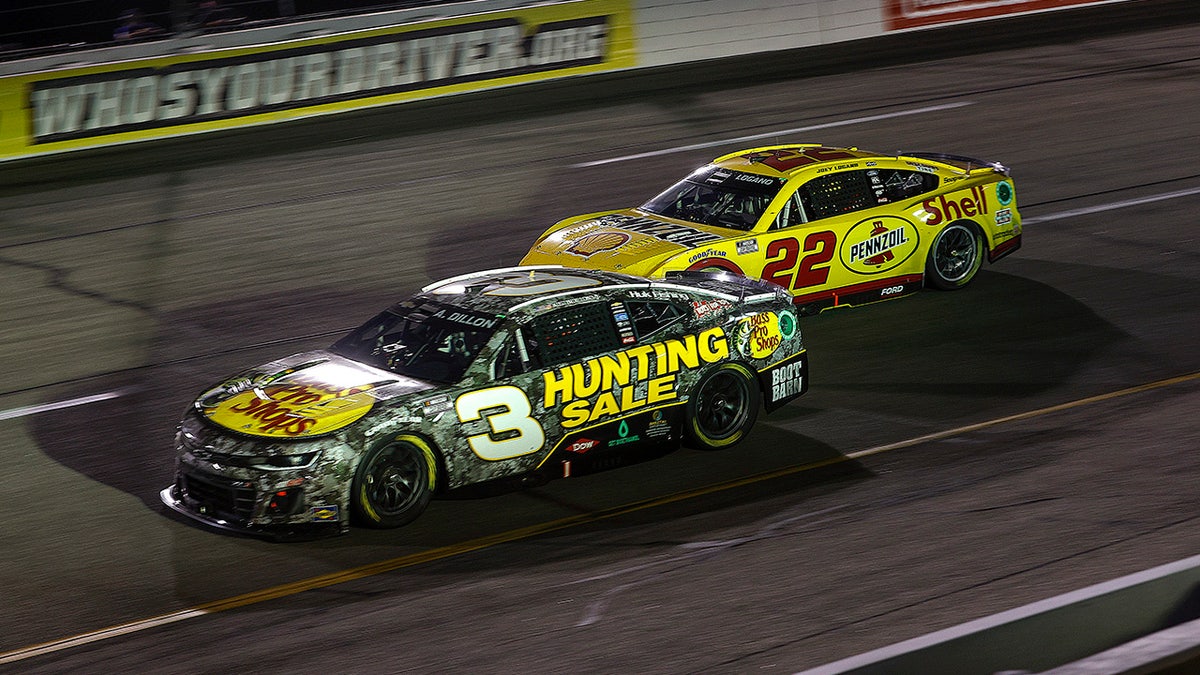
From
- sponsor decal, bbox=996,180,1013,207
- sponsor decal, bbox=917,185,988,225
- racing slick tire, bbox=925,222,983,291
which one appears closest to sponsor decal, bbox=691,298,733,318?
sponsor decal, bbox=917,185,988,225

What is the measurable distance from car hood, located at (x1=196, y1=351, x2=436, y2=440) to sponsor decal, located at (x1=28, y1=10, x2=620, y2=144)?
13373mm

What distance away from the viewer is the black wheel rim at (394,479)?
831cm

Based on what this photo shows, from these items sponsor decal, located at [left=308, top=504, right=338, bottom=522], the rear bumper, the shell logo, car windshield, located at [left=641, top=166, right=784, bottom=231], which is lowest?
the rear bumper

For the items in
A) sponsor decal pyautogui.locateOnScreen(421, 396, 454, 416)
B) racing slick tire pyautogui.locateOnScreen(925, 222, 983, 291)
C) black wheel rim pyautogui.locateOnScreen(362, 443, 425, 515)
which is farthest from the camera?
racing slick tire pyautogui.locateOnScreen(925, 222, 983, 291)

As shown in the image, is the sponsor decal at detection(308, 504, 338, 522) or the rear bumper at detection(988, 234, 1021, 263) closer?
the sponsor decal at detection(308, 504, 338, 522)

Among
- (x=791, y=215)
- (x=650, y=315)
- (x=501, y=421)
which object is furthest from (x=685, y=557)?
(x=791, y=215)

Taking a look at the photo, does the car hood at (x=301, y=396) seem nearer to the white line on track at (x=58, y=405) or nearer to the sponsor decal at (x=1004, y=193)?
the white line on track at (x=58, y=405)

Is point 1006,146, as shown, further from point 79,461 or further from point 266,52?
point 79,461

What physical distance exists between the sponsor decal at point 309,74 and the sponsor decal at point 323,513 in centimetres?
1475

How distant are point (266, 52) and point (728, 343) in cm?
1460

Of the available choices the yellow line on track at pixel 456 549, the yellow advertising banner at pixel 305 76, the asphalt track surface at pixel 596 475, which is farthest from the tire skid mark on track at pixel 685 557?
the yellow advertising banner at pixel 305 76

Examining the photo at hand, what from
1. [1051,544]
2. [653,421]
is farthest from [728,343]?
[1051,544]

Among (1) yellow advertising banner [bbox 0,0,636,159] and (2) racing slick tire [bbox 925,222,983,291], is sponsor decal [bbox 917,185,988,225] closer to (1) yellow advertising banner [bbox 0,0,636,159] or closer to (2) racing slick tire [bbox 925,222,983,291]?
(2) racing slick tire [bbox 925,222,983,291]

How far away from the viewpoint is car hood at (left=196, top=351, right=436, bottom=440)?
8.24 metres
